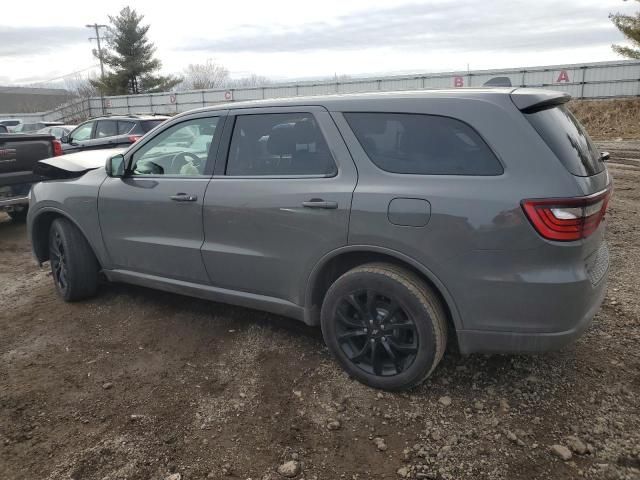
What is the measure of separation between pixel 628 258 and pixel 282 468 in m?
4.22

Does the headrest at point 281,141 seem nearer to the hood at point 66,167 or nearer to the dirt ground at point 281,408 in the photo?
the dirt ground at point 281,408

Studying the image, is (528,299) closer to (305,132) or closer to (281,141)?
(305,132)

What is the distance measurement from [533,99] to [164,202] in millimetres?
2585

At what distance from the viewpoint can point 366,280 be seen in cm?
292

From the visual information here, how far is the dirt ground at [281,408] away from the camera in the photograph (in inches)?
98.3

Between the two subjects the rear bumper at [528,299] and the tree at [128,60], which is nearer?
the rear bumper at [528,299]

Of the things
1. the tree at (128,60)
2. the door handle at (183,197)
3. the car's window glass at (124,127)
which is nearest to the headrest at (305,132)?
the door handle at (183,197)

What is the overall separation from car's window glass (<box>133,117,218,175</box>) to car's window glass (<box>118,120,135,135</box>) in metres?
7.56

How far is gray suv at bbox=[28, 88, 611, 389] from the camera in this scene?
2525 millimetres

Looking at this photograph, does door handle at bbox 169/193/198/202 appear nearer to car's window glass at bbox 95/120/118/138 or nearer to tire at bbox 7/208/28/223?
tire at bbox 7/208/28/223

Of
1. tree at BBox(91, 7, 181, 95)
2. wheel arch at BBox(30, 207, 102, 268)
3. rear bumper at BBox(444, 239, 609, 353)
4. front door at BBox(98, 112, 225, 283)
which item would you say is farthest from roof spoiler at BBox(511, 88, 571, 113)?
tree at BBox(91, 7, 181, 95)

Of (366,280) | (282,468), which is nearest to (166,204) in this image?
(366,280)

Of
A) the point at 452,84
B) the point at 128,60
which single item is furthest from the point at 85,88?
the point at 452,84

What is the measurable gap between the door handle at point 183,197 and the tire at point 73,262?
1.33 m
